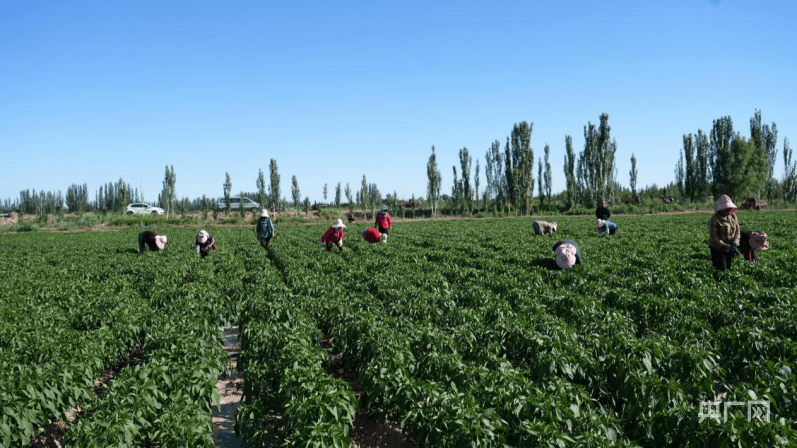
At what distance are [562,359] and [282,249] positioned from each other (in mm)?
15739

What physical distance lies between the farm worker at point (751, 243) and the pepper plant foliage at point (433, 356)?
493 millimetres

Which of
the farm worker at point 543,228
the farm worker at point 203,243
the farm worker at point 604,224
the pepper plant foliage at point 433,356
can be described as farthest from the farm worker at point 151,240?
the farm worker at point 604,224

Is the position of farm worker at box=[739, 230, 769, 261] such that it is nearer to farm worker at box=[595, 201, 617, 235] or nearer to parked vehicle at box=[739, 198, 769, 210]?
farm worker at box=[595, 201, 617, 235]

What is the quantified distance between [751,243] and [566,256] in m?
4.51

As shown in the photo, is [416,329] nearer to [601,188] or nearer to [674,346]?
[674,346]

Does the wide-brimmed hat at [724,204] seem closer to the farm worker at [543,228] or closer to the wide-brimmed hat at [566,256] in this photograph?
the wide-brimmed hat at [566,256]

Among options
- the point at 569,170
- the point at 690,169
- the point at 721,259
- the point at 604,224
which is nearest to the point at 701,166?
the point at 690,169

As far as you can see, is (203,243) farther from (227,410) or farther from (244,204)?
Result: (244,204)

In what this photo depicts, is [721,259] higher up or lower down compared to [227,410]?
higher up

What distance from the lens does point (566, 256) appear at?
12.4 metres

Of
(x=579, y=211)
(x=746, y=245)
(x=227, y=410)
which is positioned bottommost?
(x=227, y=410)

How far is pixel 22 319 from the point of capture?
28.4ft

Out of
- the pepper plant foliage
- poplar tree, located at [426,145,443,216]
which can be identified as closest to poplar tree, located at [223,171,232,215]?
poplar tree, located at [426,145,443,216]

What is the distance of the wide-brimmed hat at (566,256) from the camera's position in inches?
490
